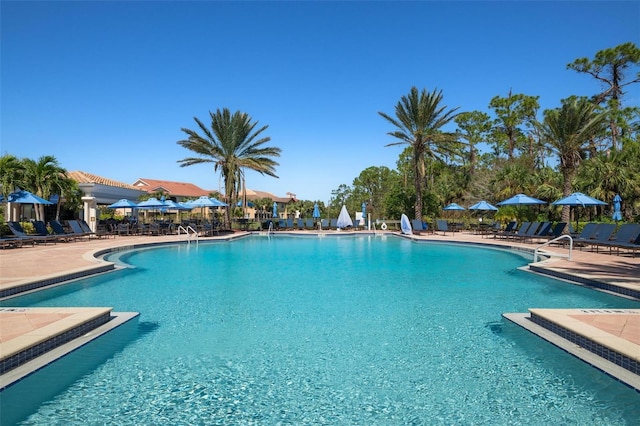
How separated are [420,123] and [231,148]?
491 inches

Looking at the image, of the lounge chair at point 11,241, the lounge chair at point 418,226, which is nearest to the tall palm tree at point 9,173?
the lounge chair at point 11,241

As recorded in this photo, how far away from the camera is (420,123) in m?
26.0

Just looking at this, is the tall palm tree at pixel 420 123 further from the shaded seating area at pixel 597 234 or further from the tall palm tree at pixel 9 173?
the tall palm tree at pixel 9 173

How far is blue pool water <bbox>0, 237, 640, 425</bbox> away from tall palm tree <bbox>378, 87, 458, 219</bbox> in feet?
59.3

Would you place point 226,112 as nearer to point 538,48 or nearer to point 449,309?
point 538,48

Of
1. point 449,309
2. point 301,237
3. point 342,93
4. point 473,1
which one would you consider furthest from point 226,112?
point 449,309

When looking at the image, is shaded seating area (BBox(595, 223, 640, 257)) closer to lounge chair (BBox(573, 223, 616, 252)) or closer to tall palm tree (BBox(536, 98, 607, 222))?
lounge chair (BBox(573, 223, 616, 252))

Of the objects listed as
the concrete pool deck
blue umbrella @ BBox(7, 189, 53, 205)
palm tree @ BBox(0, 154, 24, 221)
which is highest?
palm tree @ BBox(0, 154, 24, 221)

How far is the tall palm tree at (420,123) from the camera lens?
25.7m

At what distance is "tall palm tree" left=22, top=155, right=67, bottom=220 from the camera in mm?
20094

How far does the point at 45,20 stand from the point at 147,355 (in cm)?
1408

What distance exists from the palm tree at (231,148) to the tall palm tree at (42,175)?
306 inches

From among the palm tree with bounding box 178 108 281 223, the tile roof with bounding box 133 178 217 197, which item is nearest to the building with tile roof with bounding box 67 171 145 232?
the palm tree with bounding box 178 108 281 223

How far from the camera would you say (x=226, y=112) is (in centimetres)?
2645
